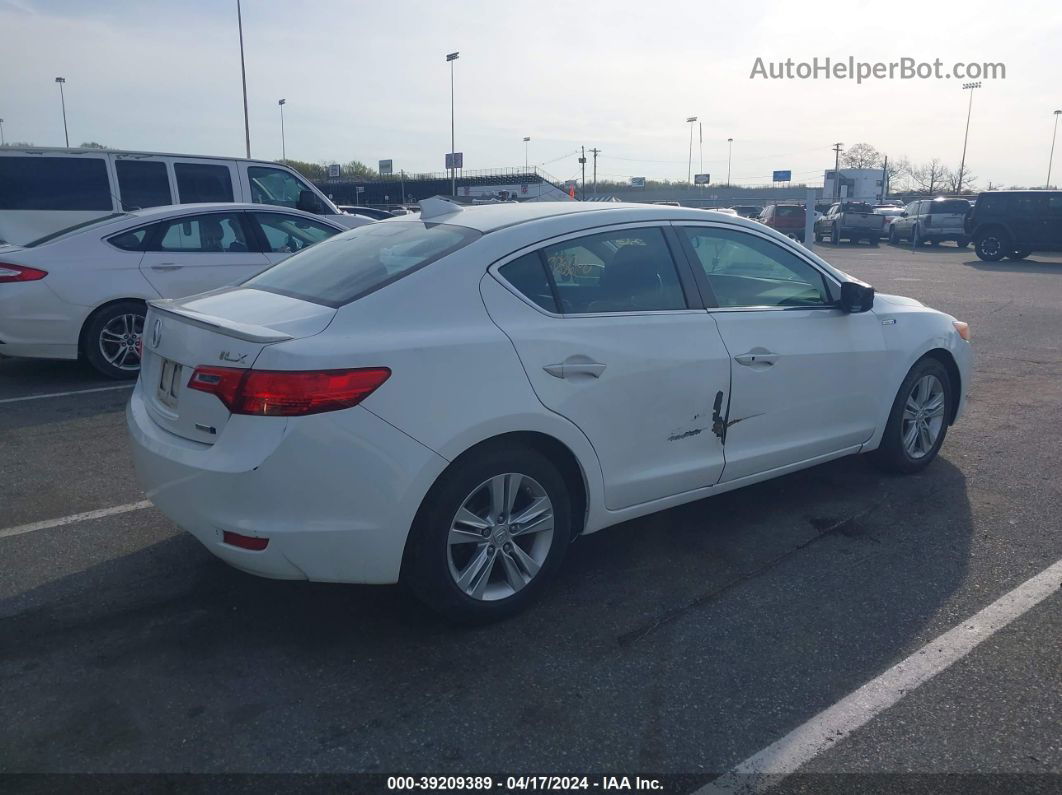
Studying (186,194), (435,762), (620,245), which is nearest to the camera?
(435,762)

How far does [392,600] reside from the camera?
3.79 meters

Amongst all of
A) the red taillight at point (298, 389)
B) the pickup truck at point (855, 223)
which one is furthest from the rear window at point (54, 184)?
the pickup truck at point (855, 223)

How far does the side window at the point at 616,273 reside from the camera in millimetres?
3779

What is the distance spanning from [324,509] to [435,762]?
92cm

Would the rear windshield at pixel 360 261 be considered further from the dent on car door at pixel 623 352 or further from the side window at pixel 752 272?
the side window at pixel 752 272

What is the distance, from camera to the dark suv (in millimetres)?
24031

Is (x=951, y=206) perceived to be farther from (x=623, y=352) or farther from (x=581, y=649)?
(x=581, y=649)

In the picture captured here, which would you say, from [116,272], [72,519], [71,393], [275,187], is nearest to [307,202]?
[275,187]

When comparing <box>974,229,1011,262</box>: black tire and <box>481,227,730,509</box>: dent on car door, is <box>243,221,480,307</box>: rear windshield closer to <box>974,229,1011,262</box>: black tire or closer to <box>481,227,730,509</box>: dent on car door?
<box>481,227,730,509</box>: dent on car door

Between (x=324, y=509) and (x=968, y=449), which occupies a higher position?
(x=324, y=509)

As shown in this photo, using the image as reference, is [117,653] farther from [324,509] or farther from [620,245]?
[620,245]

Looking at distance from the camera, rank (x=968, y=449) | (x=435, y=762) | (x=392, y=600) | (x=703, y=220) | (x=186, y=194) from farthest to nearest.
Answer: (x=186, y=194) → (x=968, y=449) → (x=703, y=220) → (x=392, y=600) → (x=435, y=762)

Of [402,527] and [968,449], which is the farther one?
[968,449]

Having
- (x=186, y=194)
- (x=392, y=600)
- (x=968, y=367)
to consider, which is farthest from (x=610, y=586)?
(x=186, y=194)
